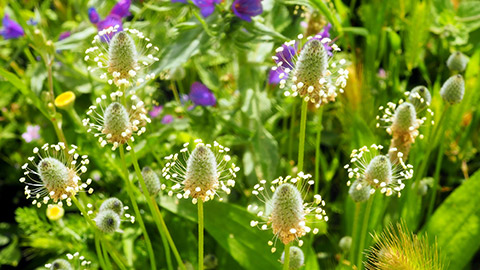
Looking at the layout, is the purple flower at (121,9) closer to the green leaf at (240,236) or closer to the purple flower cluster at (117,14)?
the purple flower cluster at (117,14)

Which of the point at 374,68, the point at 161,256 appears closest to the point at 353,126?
the point at 374,68

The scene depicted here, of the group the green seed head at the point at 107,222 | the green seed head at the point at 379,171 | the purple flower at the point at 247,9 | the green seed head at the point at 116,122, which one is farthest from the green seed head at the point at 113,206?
the purple flower at the point at 247,9

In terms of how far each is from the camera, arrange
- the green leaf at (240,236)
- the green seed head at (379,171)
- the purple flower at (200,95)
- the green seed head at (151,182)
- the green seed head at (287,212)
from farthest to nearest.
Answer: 1. the purple flower at (200,95)
2. the green leaf at (240,236)
3. the green seed head at (151,182)
4. the green seed head at (379,171)
5. the green seed head at (287,212)

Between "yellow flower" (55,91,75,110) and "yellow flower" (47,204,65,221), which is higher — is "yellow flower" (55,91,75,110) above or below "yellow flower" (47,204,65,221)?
above

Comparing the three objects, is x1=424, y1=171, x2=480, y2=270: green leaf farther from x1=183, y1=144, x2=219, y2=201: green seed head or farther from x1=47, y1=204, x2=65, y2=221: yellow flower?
x1=47, y1=204, x2=65, y2=221: yellow flower

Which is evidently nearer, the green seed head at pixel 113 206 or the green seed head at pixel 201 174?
the green seed head at pixel 201 174

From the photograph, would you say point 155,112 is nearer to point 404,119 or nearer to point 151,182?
point 151,182

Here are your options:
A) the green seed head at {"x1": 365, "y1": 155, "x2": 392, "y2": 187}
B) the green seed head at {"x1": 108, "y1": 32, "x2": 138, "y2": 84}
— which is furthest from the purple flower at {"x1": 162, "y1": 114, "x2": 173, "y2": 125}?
the green seed head at {"x1": 365, "y1": 155, "x2": 392, "y2": 187}
